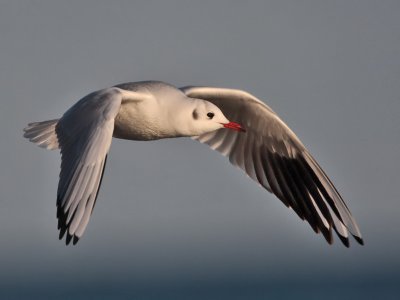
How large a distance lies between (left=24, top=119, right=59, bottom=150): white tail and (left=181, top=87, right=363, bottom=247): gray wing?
4.40 feet

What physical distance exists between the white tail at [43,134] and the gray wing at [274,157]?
1342mm

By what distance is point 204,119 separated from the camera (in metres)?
11.9

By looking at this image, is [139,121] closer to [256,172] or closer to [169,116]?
[169,116]

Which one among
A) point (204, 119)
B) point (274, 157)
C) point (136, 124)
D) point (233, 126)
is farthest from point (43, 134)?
point (274, 157)

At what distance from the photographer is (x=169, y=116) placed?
460 inches

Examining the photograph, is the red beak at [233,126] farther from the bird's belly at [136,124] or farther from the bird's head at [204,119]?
the bird's belly at [136,124]

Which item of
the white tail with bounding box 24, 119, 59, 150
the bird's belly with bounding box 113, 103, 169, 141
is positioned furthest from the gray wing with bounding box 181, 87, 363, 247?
the white tail with bounding box 24, 119, 59, 150

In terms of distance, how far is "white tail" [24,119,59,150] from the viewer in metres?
12.6

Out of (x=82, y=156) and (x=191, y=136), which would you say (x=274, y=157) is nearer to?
(x=191, y=136)

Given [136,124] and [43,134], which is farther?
[43,134]

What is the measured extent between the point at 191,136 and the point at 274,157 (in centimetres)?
102

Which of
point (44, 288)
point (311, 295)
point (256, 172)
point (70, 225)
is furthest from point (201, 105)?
point (44, 288)

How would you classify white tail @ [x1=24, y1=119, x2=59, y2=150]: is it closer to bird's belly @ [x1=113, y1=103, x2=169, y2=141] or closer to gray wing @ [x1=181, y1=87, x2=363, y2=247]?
bird's belly @ [x1=113, y1=103, x2=169, y2=141]

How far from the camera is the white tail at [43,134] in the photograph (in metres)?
12.6
